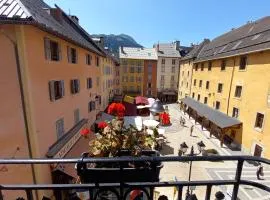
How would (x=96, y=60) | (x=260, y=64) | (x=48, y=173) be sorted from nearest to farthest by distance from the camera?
(x=48, y=173) → (x=260, y=64) → (x=96, y=60)

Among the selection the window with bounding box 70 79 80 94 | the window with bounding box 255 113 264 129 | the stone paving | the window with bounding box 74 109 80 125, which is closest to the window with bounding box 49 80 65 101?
the window with bounding box 70 79 80 94

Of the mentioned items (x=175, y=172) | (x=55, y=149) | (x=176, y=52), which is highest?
(x=176, y=52)

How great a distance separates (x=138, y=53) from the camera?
155 ft

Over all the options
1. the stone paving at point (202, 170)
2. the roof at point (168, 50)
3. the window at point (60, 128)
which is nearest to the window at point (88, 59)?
the window at point (60, 128)

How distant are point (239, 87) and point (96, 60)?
17926 mm

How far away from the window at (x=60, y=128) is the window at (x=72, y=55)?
16.2 feet

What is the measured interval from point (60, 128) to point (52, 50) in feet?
17.3

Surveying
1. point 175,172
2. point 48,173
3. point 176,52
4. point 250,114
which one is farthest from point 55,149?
point 176,52

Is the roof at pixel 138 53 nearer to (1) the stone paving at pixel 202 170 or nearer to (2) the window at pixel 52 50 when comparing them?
(1) the stone paving at pixel 202 170

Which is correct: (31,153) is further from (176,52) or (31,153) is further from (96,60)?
(176,52)

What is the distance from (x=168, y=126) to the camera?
27062 mm

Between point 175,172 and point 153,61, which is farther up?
point 153,61

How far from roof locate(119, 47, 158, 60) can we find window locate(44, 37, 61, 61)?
3477 cm

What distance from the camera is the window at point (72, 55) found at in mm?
13628
